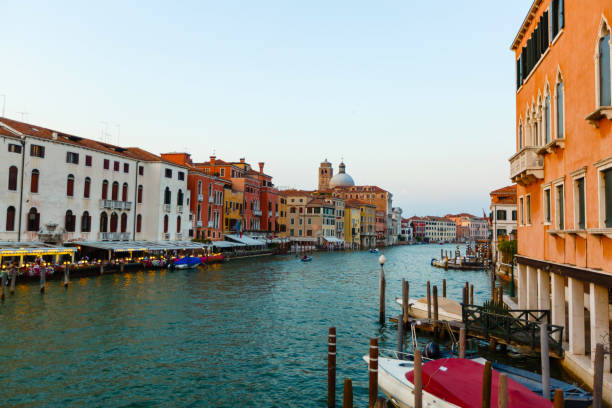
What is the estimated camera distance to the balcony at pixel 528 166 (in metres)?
14.0

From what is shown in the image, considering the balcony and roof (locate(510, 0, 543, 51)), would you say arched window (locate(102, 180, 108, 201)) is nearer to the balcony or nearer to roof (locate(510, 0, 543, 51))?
roof (locate(510, 0, 543, 51))

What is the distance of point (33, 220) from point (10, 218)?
1792mm

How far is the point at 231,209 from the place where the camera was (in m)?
62.8

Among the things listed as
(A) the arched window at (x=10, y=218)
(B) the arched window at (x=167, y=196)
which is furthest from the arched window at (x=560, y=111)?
(B) the arched window at (x=167, y=196)

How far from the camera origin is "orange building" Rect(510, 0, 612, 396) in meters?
9.41

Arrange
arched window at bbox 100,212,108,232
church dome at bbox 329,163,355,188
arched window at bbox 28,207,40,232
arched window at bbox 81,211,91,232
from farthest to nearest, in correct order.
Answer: church dome at bbox 329,163,355,188
arched window at bbox 100,212,108,232
arched window at bbox 81,211,91,232
arched window at bbox 28,207,40,232

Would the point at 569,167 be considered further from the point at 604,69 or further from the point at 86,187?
the point at 86,187

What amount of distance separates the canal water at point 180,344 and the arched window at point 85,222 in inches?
385

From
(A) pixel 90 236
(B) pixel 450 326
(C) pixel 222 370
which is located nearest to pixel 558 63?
(B) pixel 450 326

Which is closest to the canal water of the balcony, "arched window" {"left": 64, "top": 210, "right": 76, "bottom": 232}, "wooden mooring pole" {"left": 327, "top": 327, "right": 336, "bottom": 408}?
"wooden mooring pole" {"left": 327, "top": 327, "right": 336, "bottom": 408}

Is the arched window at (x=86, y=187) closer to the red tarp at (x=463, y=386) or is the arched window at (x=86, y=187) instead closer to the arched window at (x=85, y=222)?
the arched window at (x=85, y=222)

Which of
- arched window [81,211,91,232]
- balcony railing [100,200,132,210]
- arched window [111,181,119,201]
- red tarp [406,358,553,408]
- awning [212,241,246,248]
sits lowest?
red tarp [406,358,553,408]

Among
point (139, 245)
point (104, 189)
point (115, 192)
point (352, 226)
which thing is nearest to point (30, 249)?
point (139, 245)

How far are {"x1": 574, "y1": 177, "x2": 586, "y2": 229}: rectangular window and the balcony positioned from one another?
10.2 feet
